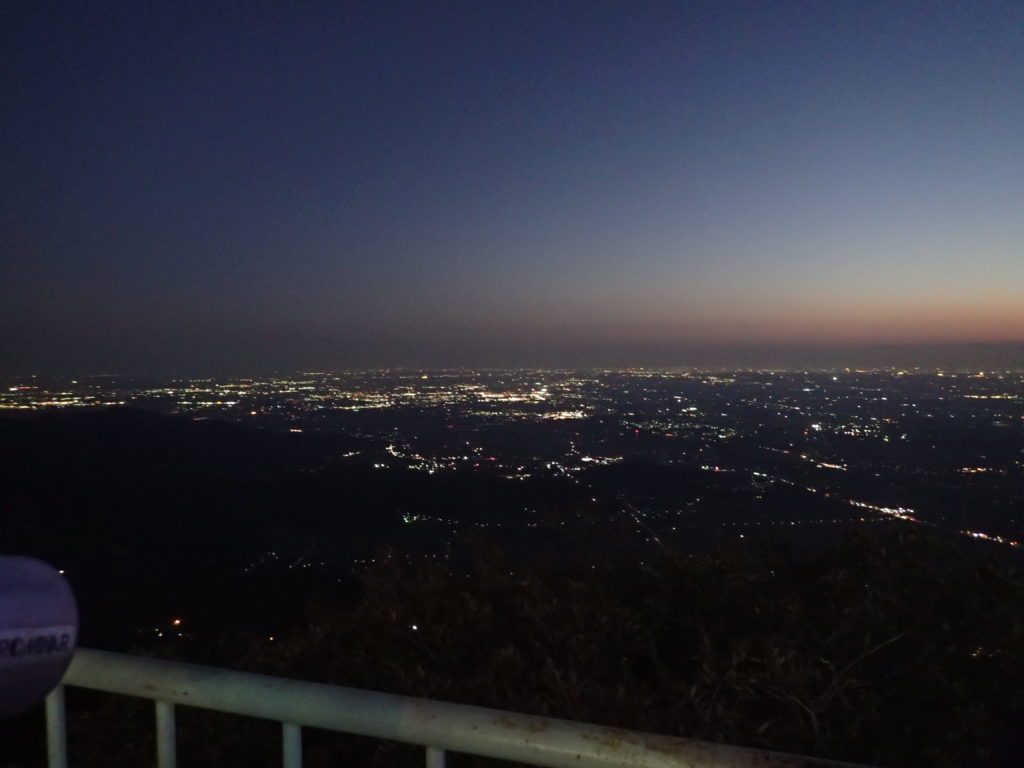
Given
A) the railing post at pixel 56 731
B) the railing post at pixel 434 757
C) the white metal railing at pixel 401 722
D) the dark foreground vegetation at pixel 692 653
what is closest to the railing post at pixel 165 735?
the white metal railing at pixel 401 722

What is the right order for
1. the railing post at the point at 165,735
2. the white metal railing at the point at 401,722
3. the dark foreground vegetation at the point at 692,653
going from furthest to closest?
the dark foreground vegetation at the point at 692,653 → the railing post at the point at 165,735 → the white metal railing at the point at 401,722

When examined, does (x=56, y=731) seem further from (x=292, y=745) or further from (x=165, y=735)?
(x=292, y=745)

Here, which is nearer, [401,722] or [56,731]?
[401,722]

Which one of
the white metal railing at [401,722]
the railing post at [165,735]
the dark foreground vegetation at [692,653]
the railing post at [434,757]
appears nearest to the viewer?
the white metal railing at [401,722]

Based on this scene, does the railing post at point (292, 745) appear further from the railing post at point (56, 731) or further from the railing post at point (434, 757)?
the railing post at point (56, 731)

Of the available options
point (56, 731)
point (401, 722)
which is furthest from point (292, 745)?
point (56, 731)

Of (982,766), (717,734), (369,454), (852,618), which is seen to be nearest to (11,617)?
(717,734)

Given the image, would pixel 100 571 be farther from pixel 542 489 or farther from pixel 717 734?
pixel 717 734
